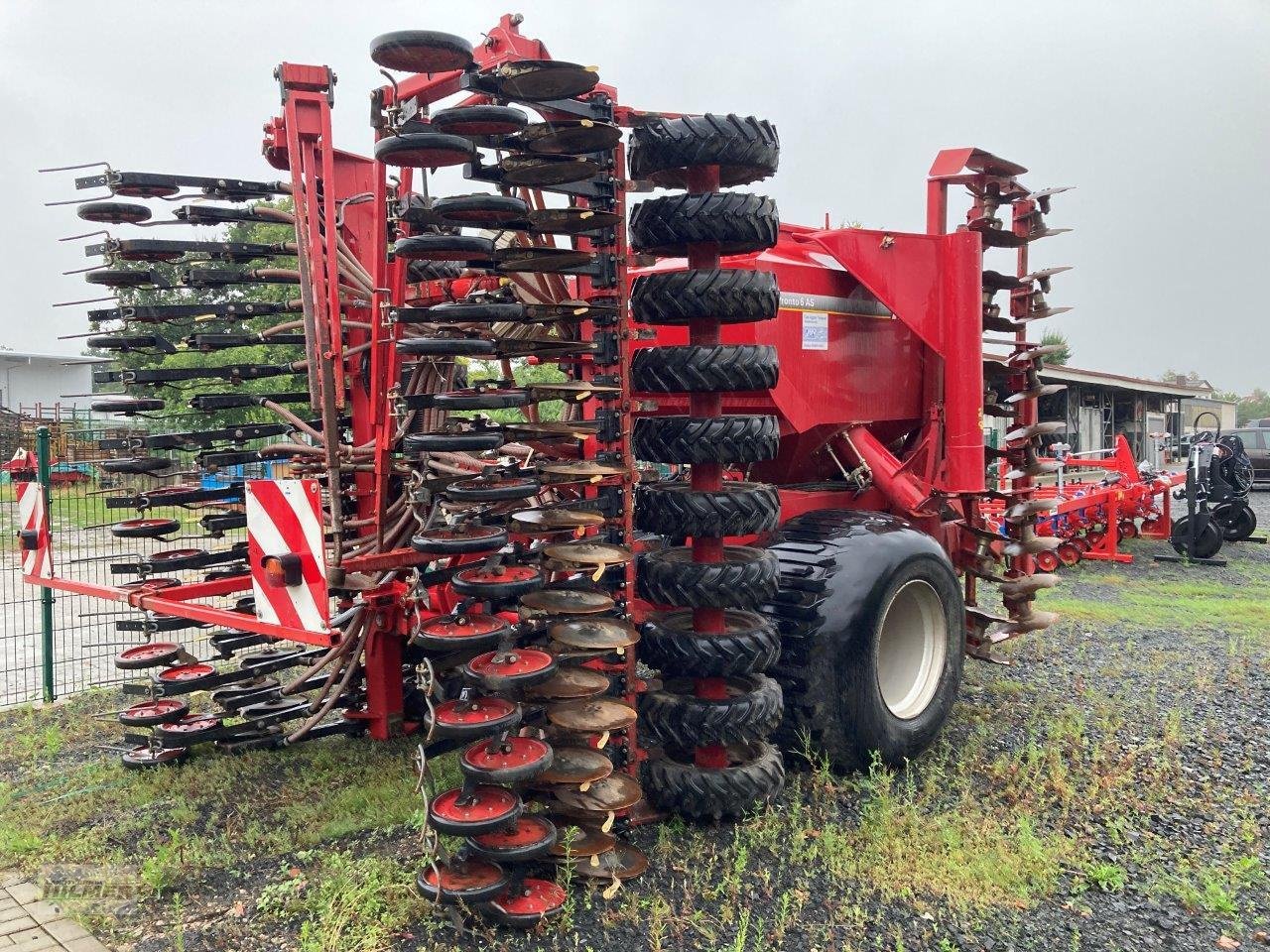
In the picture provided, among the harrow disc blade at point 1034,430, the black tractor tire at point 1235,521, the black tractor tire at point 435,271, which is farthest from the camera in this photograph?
the black tractor tire at point 1235,521

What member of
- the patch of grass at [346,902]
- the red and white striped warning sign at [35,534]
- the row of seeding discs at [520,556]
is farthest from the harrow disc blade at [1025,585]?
the red and white striped warning sign at [35,534]

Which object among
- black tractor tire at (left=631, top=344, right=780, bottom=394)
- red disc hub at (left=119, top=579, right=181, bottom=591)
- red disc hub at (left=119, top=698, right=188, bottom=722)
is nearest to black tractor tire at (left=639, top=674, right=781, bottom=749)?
black tractor tire at (left=631, top=344, right=780, bottom=394)

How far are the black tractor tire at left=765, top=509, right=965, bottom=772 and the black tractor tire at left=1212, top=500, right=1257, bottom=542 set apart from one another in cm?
1097

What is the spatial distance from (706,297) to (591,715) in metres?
1.62

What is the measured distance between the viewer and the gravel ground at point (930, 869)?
323 centimetres

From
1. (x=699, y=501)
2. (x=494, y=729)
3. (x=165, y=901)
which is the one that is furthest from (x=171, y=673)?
(x=699, y=501)

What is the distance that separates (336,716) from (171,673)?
2.78ft

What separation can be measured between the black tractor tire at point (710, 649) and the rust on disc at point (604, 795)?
47 centimetres

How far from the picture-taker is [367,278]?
14.9 ft

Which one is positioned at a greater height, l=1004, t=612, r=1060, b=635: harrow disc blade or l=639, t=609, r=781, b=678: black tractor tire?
l=639, t=609, r=781, b=678: black tractor tire

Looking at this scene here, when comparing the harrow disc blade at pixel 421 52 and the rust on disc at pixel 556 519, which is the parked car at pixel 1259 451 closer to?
the rust on disc at pixel 556 519

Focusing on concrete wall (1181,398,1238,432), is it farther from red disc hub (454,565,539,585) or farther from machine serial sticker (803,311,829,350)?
red disc hub (454,565,539,585)

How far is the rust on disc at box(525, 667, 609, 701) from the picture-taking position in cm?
363

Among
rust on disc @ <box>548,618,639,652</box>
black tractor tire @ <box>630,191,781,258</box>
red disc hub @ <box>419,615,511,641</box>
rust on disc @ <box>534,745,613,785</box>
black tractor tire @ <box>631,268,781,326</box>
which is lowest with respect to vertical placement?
rust on disc @ <box>534,745,613,785</box>
